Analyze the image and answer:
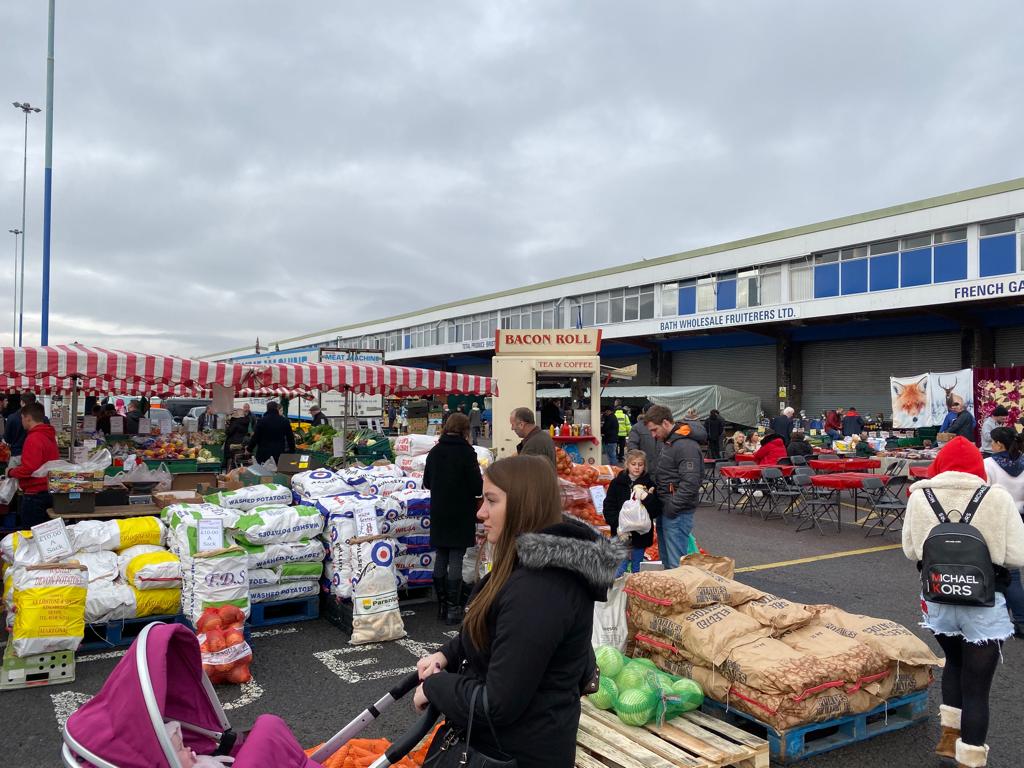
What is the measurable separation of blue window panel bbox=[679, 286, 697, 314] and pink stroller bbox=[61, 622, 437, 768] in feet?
98.3

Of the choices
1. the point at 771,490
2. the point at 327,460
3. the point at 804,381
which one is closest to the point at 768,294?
the point at 804,381

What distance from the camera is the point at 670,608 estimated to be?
14.5 feet

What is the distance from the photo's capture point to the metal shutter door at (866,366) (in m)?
24.6

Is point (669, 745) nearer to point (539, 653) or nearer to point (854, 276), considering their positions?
point (539, 653)

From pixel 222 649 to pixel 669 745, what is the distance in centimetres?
300

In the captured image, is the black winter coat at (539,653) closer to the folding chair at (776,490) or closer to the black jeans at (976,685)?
the black jeans at (976,685)

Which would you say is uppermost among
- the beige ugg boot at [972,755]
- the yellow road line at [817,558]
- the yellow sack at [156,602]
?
the yellow sack at [156,602]

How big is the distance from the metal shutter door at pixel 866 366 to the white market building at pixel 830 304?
0.13ft

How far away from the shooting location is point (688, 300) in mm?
31297

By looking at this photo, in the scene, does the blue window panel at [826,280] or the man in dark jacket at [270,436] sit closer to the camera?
the man in dark jacket at [270,436]

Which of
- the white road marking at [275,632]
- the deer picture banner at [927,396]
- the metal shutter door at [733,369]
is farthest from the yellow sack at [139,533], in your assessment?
the metal shutter door at [733,369]

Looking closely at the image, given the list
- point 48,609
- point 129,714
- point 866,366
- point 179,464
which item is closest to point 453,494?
point 48,609

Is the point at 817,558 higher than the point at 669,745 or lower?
lower

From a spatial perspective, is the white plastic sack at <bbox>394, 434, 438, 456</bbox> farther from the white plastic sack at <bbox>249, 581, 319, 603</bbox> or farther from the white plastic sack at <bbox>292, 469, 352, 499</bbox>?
the white plastic sack at <bbox>249, 581, 319, 603</bbox>
